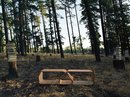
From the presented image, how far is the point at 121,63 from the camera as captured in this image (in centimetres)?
1858

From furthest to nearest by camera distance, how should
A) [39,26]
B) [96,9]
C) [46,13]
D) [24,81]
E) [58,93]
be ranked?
[39,26] < [46,13] < [96,9] < [24,81] < [58,93]

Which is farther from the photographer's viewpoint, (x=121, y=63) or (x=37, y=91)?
(x=121, y=63)

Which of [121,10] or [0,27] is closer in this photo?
[121,10]

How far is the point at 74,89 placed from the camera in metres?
12.3

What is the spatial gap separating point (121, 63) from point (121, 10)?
69.9 feet

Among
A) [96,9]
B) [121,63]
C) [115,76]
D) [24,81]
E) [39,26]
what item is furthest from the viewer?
[39,26]

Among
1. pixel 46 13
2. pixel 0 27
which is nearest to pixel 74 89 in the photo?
pixel 46 13

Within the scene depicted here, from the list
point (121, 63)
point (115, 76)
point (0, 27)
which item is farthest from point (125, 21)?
point (0, 27)

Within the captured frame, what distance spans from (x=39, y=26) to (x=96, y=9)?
2321 cm

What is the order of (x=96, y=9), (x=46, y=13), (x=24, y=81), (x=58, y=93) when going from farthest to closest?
1. (x=46, y=13)
2. (x=96, y=9)
3. (x=24, y=81)
4. (x=58, y=93)

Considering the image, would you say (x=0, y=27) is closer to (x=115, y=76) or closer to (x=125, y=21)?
(x=125, y=21)

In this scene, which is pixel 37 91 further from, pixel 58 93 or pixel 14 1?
pixel 14 1

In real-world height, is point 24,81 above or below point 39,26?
below

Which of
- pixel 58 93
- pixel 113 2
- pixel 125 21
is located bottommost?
pixel 58 93
